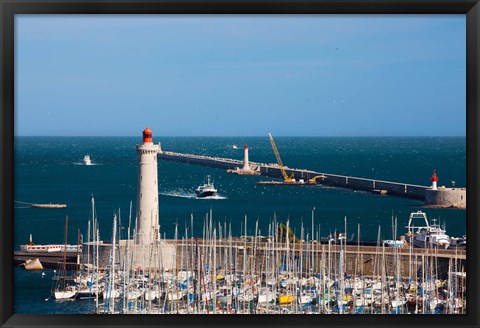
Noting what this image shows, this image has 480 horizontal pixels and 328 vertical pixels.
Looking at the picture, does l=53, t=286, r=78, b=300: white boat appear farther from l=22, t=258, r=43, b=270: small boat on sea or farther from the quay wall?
l=22, t=258, r=43, b=270: small boat on sea

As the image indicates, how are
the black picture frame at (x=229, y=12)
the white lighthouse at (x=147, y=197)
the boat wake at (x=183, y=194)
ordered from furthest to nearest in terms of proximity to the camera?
the boat wake at (x=183, y=194) → the white lighthouse at (x=147, y=197) → the black picture frame at (x=229, y=12)

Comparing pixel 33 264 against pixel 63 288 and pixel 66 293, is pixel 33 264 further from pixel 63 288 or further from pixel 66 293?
pixel 66 293

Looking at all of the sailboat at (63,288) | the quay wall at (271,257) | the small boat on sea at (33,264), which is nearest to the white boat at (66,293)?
the sailboat at (63,288)

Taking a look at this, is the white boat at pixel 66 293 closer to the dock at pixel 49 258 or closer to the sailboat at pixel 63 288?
the sailboat at pixel 63 288

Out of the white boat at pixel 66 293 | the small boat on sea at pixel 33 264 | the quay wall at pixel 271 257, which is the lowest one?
the white boat at pixel 66 293

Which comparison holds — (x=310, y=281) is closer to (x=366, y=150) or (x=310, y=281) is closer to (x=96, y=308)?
(x=96, y=308)

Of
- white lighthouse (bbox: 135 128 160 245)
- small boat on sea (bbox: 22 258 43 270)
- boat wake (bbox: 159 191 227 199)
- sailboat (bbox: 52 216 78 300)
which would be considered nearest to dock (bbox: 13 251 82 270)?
small boat on sea (bbox: 22 258 43 270)

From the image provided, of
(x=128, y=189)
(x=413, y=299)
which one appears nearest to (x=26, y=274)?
(x=413, y=299)
